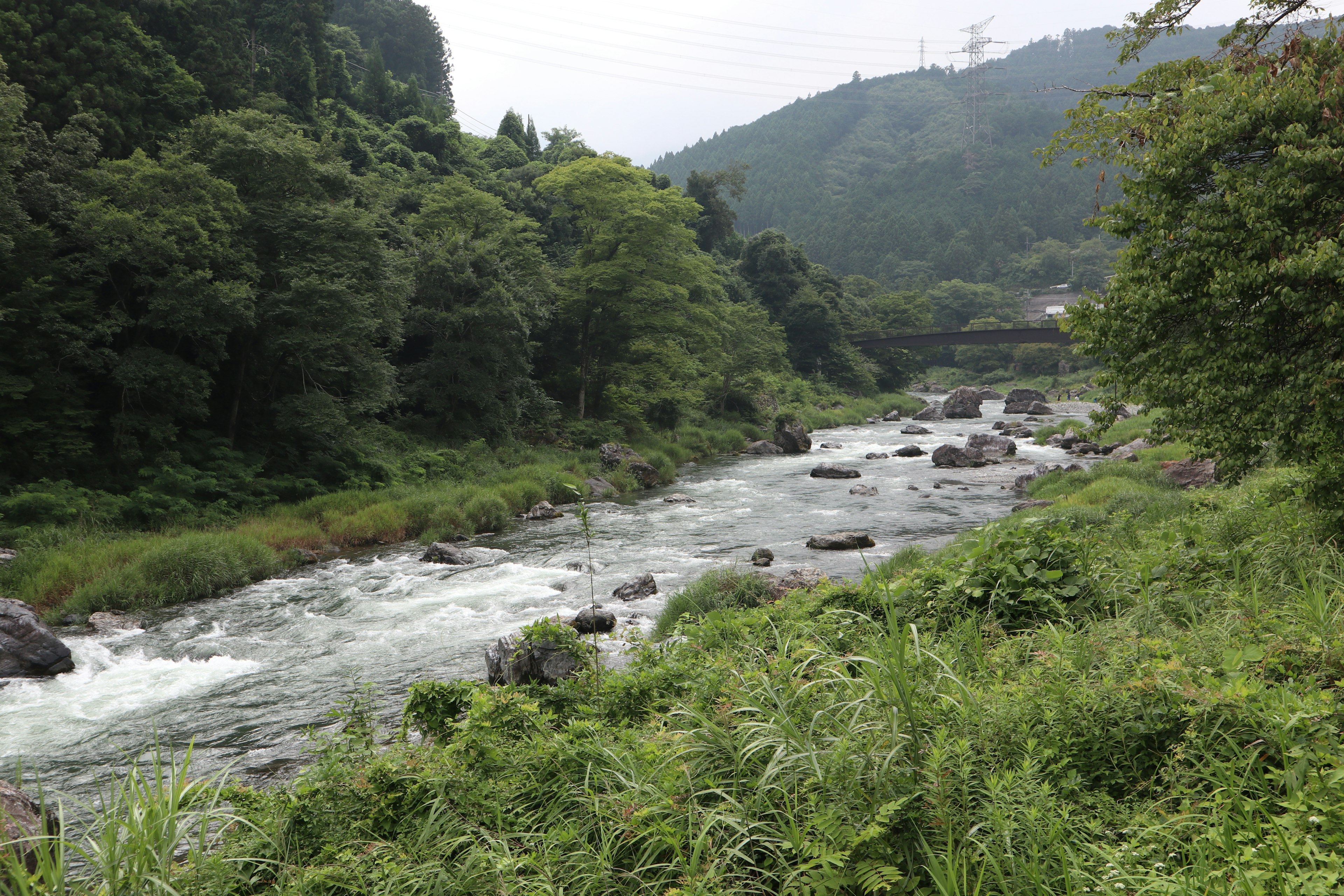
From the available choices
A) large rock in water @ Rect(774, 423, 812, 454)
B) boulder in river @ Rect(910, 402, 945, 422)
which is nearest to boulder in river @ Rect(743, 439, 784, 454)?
large rock in water @ Rect(774, 423, 812, 454)

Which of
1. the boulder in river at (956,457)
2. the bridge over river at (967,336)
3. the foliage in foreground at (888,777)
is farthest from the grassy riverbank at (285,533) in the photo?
the bridge over river at (967,336)

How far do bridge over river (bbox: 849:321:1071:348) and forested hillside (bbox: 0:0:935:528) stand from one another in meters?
27.7

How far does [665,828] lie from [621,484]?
81.1ft

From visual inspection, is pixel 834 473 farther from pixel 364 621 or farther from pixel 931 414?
pixel 931 414

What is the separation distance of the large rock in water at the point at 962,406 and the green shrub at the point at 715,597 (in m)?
46.7

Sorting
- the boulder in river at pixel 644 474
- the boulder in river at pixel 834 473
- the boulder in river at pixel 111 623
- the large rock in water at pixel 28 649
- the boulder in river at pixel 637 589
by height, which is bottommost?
the boulder in river at pixel 834 473

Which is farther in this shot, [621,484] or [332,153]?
[621,484]

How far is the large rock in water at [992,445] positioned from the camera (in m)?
32.0

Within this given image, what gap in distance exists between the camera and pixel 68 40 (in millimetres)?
23531

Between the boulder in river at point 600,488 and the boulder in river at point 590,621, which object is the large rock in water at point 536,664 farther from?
the boulder in river at point 600,488

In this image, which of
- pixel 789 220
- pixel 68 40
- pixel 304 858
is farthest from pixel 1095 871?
pixel 789 220

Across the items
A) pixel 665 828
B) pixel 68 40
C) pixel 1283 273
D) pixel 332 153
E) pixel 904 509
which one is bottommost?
pixel 904 509

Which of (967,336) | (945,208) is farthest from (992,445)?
(945,208)

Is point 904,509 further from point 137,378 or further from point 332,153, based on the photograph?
point 332,153
